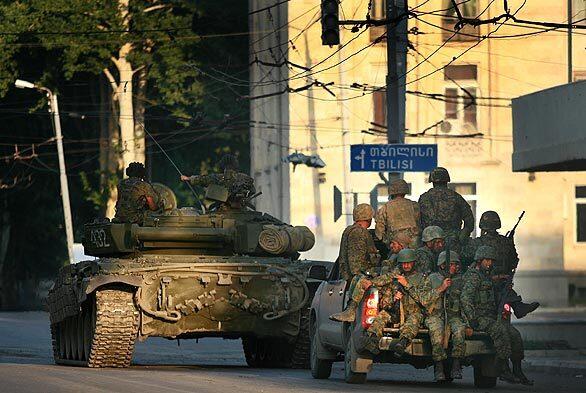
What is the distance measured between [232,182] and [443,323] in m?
7.17

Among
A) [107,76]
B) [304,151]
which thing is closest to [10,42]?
[107,76]

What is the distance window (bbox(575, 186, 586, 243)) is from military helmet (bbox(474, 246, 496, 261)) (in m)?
30.7

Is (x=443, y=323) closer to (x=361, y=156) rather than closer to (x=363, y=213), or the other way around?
(x=363, y=213)

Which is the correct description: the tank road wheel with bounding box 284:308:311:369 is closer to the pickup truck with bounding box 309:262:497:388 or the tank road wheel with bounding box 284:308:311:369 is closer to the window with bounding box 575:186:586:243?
the pickup truck with bounding box 309:262:497:388

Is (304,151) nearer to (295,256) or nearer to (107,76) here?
(107,76)

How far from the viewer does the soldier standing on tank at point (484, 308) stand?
18.3m

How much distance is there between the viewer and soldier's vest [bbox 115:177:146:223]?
24578 millimetres

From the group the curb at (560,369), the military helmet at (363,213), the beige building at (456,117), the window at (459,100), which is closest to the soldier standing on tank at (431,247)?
the military helmet at (363,213)

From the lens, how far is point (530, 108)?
27.9m

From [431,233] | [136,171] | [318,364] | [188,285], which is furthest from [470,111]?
[431,233]

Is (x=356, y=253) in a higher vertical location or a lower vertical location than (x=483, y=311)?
higher

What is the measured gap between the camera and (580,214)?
49.5m

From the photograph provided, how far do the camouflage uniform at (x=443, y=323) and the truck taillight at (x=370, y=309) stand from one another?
0.53 metres

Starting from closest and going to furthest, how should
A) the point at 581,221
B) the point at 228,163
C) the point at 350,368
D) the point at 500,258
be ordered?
the point at 350,368 → the point at 500,258 → the point at 228,163 → the point at 581,221
